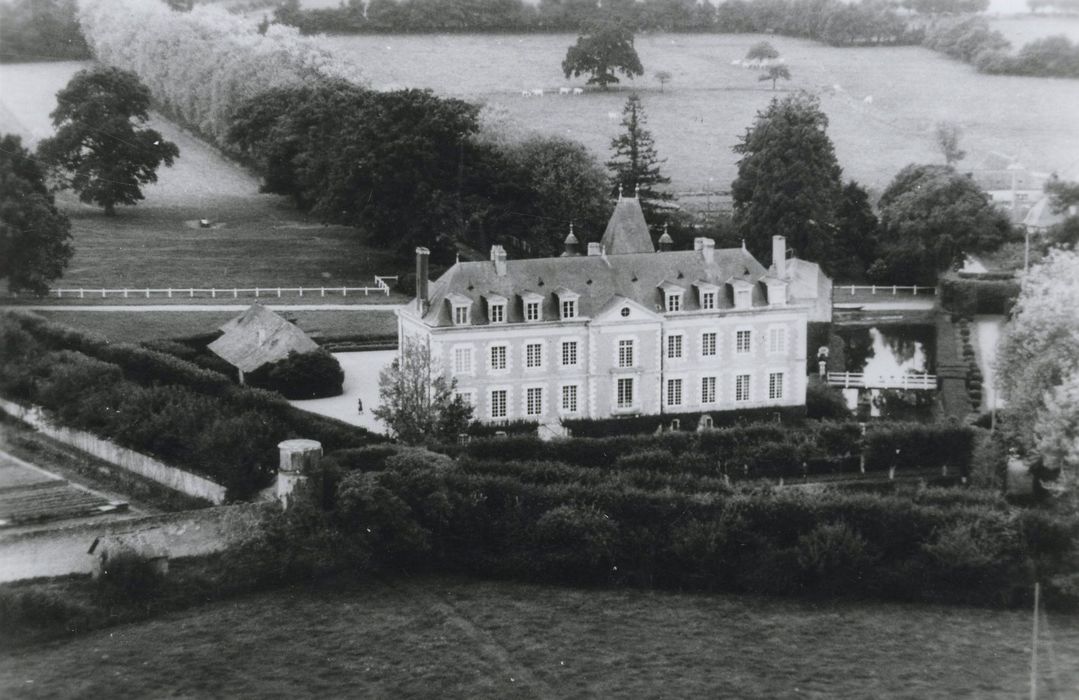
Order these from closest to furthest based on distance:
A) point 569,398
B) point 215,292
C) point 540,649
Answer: point 540,649
point 569,398
point 215,292

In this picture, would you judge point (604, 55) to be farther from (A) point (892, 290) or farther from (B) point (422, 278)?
(A) point (892, 290)

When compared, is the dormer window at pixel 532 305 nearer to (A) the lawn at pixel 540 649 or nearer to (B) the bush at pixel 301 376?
(B) the bush at pixel 301 376

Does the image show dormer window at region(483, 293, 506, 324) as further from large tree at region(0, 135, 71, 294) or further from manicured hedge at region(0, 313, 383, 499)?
large tree at region(0, 135, 71, 294)

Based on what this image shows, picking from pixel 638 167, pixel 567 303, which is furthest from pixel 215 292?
pixel 638 167

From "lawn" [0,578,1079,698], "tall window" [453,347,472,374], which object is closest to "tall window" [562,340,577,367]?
"tall window" [453,347,472,374]


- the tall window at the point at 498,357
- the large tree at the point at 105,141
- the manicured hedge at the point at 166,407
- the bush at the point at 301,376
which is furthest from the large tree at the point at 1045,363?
the large tree at the point at 105,141
